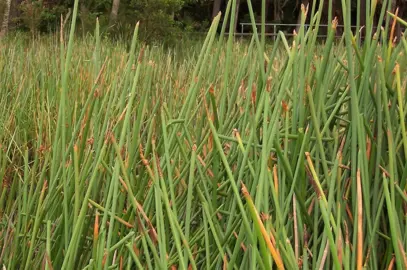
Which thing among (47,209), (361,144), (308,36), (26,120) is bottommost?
(26,120)

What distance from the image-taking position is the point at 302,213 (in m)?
0.88

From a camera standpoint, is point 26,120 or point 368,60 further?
point 26,120

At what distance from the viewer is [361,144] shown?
2.65 feet

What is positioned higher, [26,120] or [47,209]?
[47,209]

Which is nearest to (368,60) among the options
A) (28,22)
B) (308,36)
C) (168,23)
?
(308,36)

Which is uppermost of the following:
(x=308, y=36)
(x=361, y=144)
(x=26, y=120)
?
(x=308, y=36)

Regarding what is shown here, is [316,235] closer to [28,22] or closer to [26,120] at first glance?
[26,120]

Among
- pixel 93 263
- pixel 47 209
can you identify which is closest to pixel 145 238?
pixel 93 263

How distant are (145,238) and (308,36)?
40 cm

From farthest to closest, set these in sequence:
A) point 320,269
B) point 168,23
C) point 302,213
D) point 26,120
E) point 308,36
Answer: point 168,23 → point 26,120 → point 308,36 → point 302,213 → point 320,269

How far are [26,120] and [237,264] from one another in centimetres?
179

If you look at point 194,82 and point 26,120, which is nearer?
point 194,82

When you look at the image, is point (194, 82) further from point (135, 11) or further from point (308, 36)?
point (135, 11)

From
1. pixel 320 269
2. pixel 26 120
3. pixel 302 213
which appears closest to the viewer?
pixel 320 269
